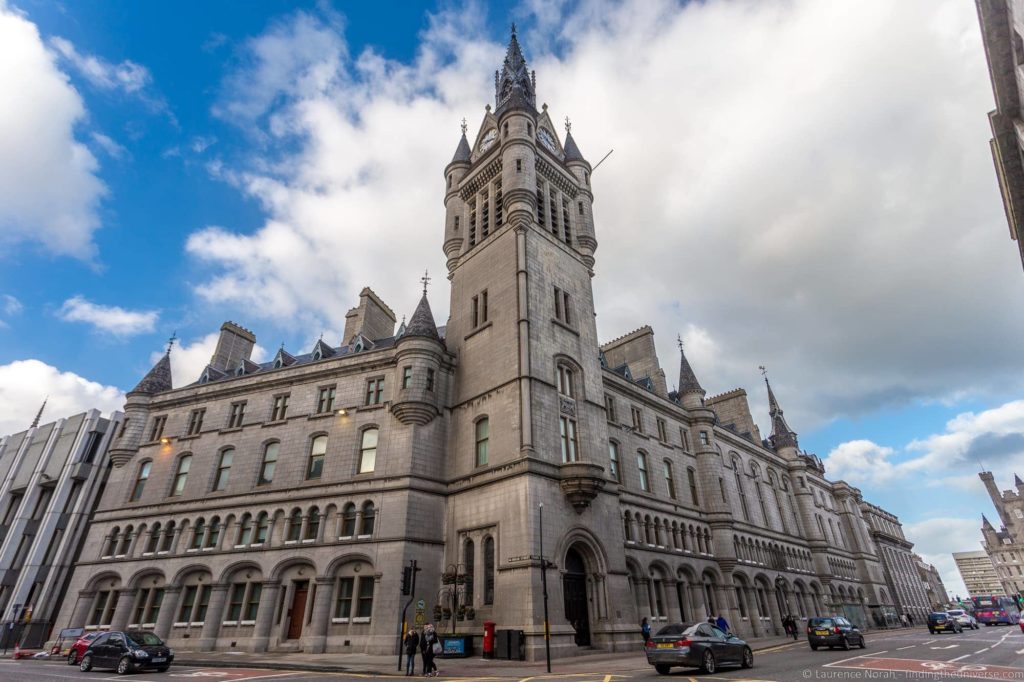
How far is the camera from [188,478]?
108 feet

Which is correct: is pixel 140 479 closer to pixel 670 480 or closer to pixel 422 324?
pixel 422 324

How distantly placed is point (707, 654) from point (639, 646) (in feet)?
40.2

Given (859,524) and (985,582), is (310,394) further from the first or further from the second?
(985,582)

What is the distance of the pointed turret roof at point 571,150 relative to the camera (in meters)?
41.8

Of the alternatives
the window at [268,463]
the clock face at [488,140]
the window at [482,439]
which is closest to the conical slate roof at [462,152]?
the clock face at [488,140]

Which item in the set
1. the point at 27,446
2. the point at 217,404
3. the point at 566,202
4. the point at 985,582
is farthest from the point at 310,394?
the point at 985,582

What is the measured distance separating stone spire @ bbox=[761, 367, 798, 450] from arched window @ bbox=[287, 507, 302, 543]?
165ft

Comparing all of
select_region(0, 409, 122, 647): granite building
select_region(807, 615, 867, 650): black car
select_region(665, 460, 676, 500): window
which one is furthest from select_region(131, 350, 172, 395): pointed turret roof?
select_region(807, 615, 867, 650): black car

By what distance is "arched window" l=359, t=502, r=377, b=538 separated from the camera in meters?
27.2

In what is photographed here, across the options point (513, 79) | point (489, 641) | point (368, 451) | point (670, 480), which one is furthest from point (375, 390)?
point (513, 79)

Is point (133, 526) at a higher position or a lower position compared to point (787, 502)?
lower

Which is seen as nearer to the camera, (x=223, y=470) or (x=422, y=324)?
(x=422, y=324)

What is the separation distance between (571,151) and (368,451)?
92.8 feet

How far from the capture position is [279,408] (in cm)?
3322
